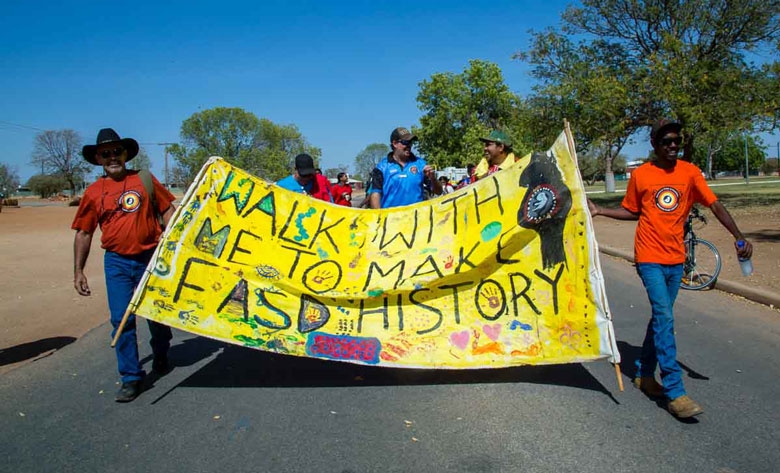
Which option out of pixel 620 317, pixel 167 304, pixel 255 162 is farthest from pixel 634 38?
pixel 255 162

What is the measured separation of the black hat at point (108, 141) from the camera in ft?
16.0

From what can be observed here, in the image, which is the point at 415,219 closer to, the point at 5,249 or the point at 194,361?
the point at 194,361

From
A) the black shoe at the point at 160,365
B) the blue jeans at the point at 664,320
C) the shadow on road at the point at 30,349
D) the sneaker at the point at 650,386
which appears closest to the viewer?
the blue jeans at the point at 664,320

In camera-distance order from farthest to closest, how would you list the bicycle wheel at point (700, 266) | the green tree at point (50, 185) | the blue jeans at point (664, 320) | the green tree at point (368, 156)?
the green tree at point (368, 156) < the green tree at point (50, 185) < the bicycle wheel at point (700, 266) < the blue jeans at point (664, 320)

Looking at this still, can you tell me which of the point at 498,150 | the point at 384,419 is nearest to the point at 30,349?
the point at 384,419

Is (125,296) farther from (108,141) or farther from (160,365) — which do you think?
(108,141)

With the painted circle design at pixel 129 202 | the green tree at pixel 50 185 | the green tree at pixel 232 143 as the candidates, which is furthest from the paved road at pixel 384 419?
the green tree at pixel 50 185

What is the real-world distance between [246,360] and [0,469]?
7.83 feet

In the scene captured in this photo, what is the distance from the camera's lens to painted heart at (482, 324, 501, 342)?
15.4ft

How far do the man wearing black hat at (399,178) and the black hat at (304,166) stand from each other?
0.66 metres

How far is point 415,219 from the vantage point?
205 inches

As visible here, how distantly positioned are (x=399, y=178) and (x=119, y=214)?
2664mm

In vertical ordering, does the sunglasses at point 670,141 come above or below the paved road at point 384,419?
above

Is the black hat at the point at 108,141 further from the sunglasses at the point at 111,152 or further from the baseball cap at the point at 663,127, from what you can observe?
the baseball cap at the point at 663,127
